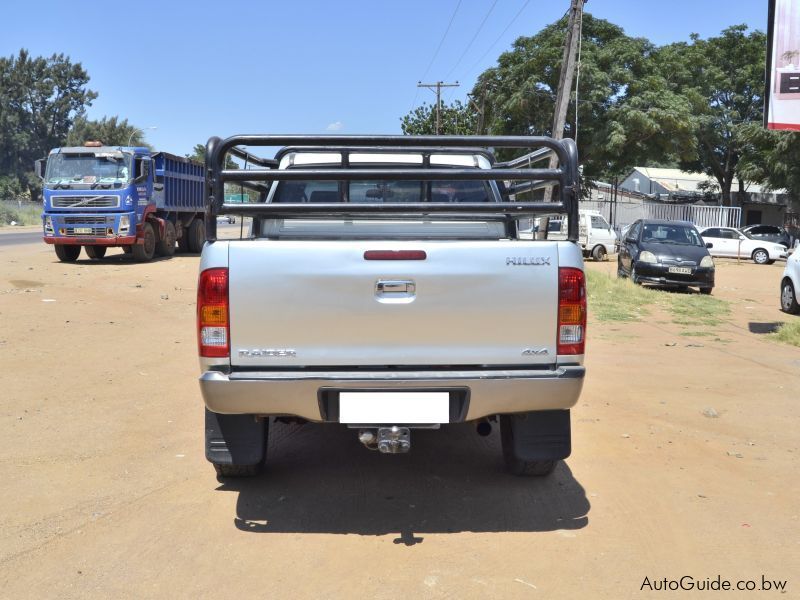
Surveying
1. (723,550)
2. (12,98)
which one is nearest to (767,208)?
(723,550)

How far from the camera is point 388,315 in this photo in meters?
3.85

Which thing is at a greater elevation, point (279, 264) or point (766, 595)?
point (279, 264)

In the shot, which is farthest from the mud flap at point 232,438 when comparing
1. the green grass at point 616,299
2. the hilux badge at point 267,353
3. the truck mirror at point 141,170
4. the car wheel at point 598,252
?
the car wheel at point 598,252

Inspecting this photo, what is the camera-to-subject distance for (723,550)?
3896 mm

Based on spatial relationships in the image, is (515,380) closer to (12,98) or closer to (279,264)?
(279,264)

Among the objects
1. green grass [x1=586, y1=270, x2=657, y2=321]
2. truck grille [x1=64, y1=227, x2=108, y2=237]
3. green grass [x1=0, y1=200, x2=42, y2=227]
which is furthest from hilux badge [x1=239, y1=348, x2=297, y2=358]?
green grass [x1=0, y1=200, x2=42, y2=227]

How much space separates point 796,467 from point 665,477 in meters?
0.96

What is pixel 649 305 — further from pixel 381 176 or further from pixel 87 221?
pixel 87 221

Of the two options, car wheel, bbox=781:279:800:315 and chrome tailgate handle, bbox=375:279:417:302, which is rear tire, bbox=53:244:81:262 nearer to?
car wheel, bbox=781:279:800:315

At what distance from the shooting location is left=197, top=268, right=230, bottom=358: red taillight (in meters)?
3.81

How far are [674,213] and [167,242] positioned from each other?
26.1m

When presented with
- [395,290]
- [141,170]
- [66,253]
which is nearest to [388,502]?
[395,290]

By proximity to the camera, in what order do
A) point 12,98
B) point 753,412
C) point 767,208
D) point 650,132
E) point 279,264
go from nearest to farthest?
point 279,264, point 753,412, point 650,132, point 767,208, point 12,98

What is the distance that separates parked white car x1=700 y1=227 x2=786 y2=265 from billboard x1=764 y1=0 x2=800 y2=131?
19784 millimetres
